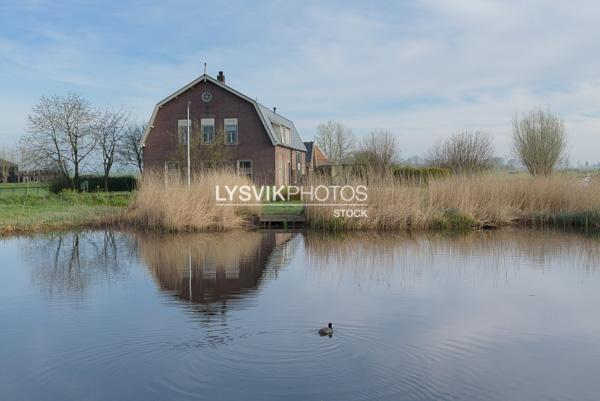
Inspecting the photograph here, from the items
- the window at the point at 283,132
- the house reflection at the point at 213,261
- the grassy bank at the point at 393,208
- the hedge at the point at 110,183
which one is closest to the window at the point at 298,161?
the window at the point at 283,132

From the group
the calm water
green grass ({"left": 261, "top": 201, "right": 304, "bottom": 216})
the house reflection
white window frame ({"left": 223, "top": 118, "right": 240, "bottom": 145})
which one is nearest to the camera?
the calm water

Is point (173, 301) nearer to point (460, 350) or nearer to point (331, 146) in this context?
point (460, 350)

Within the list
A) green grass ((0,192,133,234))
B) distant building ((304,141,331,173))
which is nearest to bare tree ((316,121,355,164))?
distant building ((304,141,331,173))

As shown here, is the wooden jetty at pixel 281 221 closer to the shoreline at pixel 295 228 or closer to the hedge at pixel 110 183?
the shoreline at pixel 295 228

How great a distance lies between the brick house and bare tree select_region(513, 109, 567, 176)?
1360cm

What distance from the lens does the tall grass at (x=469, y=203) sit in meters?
15.0

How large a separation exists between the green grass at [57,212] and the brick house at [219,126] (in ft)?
16.1

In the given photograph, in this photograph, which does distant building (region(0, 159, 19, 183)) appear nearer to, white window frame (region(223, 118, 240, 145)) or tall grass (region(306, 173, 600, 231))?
white window frame (region(223, 118, 240, 145))

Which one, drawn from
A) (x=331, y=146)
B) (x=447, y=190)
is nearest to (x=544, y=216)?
(x=447, y=190)

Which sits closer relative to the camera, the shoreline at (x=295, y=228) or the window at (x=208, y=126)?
the shoreline at (x=295, y=228)

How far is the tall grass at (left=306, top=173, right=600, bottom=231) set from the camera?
15.0m

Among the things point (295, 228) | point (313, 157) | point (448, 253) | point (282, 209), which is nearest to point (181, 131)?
point (282, 209)

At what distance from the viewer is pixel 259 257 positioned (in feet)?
35.4

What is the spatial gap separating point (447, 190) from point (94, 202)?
14.3m
